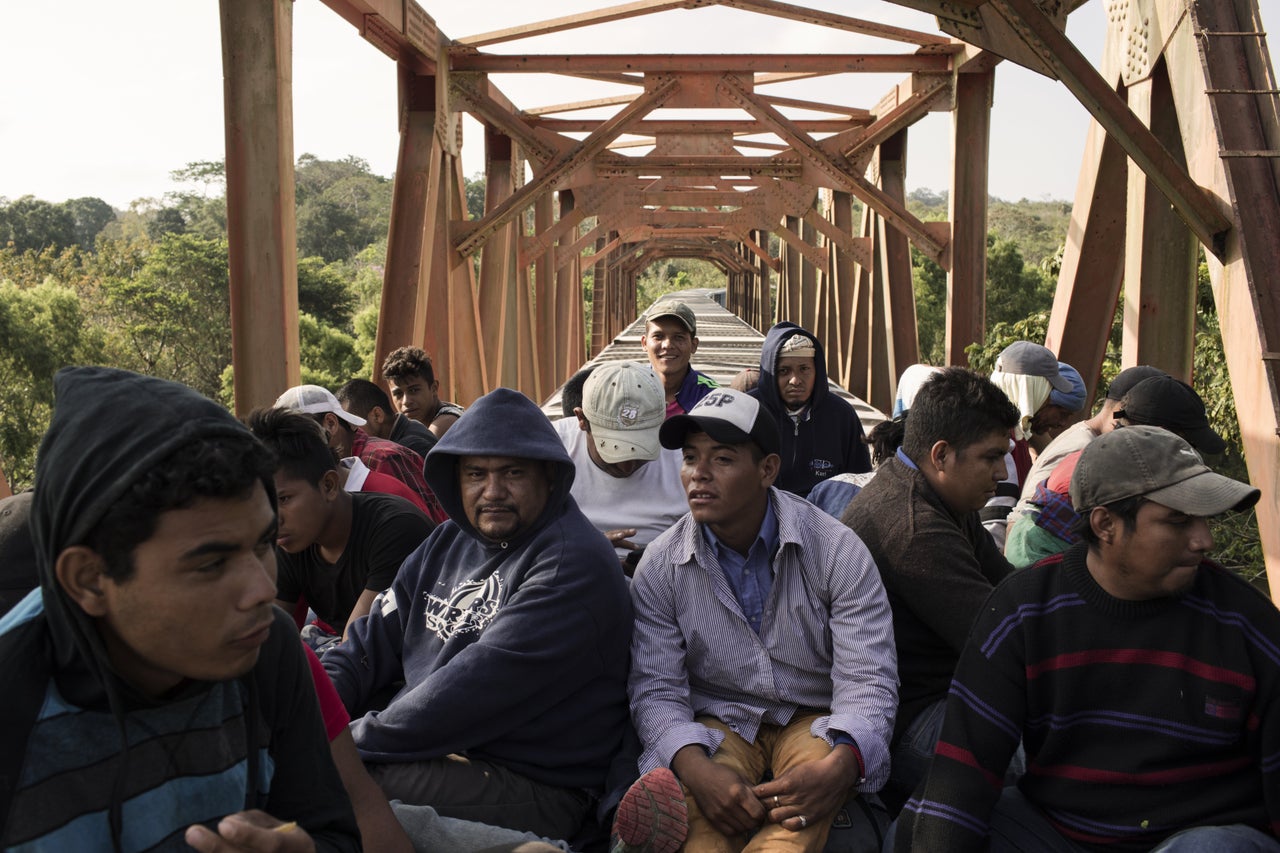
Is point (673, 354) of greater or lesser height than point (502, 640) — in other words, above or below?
above

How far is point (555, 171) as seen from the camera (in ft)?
29.0

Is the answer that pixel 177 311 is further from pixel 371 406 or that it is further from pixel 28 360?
pixel 371 406

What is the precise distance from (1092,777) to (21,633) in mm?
1918

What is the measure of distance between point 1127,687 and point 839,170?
7352 millimetres

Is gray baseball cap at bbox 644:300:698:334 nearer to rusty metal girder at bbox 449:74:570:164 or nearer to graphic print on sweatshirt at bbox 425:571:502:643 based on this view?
graphic print on sweatshirt at bbox 425:571:502:643

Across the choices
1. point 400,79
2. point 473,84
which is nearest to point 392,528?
point 400,79

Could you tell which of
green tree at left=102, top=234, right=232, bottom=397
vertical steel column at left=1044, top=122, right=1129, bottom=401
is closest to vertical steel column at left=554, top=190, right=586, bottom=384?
vertical steel column at left=1044, top=122, right=1129, bottom=401

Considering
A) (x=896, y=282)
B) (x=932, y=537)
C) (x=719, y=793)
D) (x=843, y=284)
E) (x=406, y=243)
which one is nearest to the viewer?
(x=719, y=793)

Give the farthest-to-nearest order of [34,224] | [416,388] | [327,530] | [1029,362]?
[34,224], [416,388], [1029,362], [327,530]

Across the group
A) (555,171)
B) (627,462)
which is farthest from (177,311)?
(627,462)

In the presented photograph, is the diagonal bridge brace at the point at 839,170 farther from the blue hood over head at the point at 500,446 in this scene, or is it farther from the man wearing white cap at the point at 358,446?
the blue hood over head at the point at 500,446

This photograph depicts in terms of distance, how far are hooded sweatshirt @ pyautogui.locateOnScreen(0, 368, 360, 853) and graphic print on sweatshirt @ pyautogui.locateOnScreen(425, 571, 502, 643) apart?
3.55ft

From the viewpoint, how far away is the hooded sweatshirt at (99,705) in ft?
4.72

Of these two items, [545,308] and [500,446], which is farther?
[545,308]
